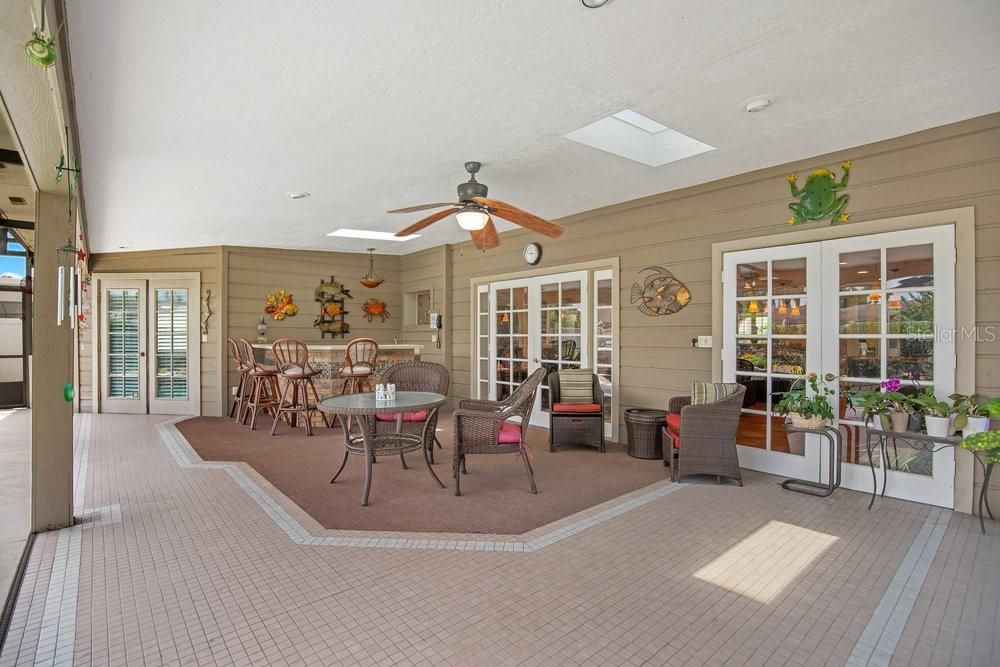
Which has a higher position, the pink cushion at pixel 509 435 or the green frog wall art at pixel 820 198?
the green frog wall art at pixel 820 198

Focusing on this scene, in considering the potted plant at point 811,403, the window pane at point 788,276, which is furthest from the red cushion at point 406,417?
the window pane at point 788,276

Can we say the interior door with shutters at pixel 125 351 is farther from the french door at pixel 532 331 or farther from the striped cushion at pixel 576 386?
the striped cushion at pixel 576 386

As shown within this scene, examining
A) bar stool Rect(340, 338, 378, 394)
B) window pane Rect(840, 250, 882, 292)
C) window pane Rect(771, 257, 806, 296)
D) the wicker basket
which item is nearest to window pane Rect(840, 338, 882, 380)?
window pane Rect(840, 250, 882, 292)

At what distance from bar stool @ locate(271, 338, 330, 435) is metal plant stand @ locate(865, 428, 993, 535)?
539cm

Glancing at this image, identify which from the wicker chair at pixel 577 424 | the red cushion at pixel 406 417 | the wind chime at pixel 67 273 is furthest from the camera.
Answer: the wicker chair at pixel 577 424

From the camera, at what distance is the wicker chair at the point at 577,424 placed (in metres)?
5.30

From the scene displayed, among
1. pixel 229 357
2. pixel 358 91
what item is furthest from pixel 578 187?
pixel 229 357

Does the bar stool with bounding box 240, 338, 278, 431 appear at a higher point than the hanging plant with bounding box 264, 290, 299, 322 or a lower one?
lower

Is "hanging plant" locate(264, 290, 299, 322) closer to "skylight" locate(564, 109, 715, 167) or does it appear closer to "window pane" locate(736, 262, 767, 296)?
"skylight" locate(564, 109, 715, 167)

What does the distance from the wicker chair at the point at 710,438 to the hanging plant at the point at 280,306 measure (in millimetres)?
6508

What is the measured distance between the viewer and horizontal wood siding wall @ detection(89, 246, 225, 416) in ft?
26.2

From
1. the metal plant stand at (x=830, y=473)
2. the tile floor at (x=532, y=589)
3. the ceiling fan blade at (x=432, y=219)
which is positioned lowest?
the tile floor at (x=532, y=589)

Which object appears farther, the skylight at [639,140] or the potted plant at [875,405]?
the skylight at [639,140]

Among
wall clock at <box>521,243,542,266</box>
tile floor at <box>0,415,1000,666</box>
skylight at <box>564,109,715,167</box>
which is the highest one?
skylight at <box>564,109,715,167</box>
